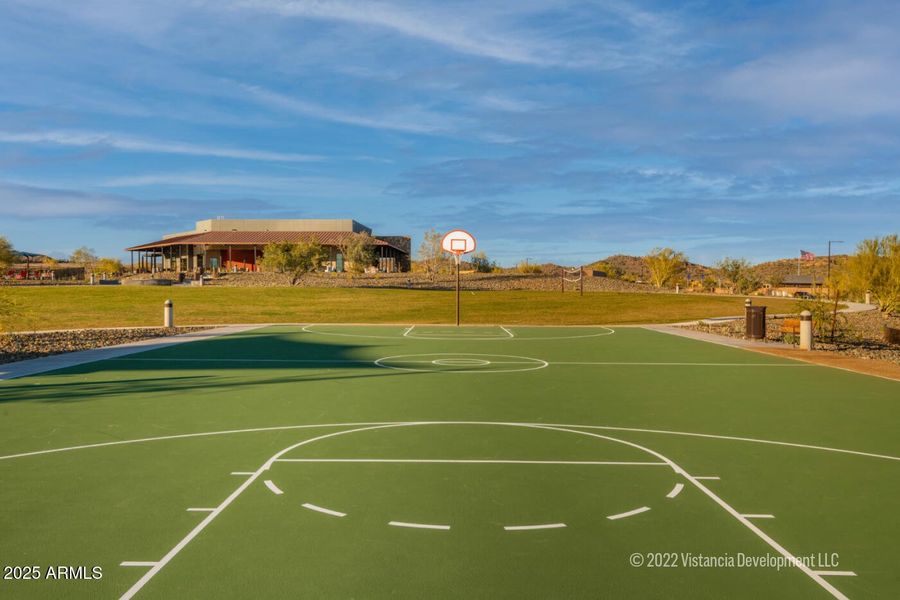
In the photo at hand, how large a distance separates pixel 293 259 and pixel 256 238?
20.0 metres

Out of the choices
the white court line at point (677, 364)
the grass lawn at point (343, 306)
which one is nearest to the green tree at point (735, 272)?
the grass lawn at point (343, 306)

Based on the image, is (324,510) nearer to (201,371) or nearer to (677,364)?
(201,371)

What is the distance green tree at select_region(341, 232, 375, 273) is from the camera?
62.4 m

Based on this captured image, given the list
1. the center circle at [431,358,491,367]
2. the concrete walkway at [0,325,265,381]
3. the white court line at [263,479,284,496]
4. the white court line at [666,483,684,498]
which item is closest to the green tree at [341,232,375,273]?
the concrete walkway at [0,325,265,381]

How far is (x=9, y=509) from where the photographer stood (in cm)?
538

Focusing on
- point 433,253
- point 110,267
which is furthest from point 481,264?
point 110,267

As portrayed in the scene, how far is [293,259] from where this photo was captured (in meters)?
54.5

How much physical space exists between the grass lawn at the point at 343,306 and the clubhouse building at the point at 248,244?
82.0 feet

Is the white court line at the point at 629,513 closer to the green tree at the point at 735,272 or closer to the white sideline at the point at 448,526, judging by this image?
the white sideline at the point at 448,526

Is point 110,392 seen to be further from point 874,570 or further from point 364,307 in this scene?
point 364,307

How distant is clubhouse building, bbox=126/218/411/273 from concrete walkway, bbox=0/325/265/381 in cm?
4468

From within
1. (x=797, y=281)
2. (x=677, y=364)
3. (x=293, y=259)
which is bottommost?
(x=677, y=364)

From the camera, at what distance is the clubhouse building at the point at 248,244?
7056 cm

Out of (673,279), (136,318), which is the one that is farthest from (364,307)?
(673,279)
